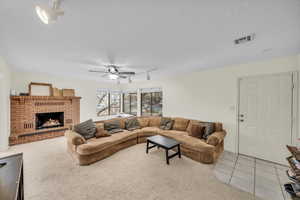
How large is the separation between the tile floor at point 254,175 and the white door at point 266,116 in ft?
0.95

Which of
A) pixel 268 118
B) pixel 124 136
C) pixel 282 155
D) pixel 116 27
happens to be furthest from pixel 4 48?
pixel 282 155

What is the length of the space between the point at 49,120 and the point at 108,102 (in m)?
2.69

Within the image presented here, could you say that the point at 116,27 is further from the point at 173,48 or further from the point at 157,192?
the point at 157,192

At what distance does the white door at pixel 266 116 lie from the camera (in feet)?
8.44

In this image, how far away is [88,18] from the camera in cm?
135

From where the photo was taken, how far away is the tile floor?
1.89 m

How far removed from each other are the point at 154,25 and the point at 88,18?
781 millimetres

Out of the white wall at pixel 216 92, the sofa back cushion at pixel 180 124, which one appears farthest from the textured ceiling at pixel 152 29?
the sofa back cushion at pixel 180 124

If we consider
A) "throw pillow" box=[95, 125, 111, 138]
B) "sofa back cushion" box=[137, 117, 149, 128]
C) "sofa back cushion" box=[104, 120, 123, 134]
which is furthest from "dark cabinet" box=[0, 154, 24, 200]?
"sofa back cushion" box=[137, 117, 149, 128]

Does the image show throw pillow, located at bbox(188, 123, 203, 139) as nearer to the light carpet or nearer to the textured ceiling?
the light carpet

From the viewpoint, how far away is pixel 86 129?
10.4 ft

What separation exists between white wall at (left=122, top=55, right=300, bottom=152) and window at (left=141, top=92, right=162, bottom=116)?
0.65 m

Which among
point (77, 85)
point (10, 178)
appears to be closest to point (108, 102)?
point (77, 85)

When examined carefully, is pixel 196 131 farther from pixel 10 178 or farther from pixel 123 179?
pixel 10 178
